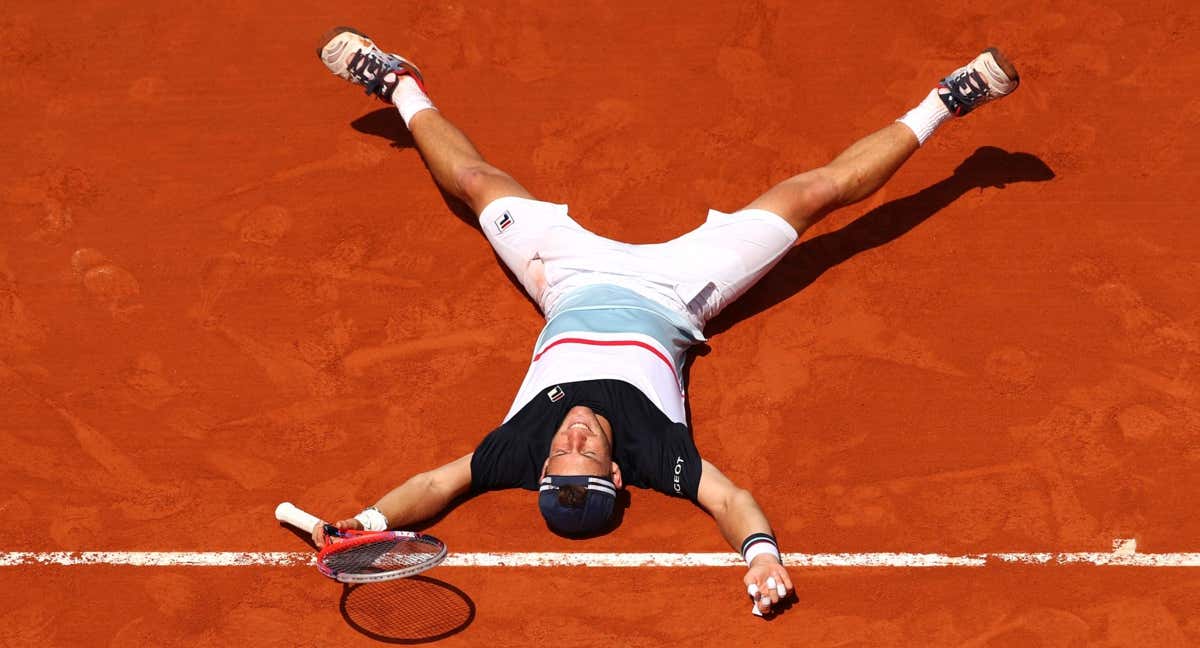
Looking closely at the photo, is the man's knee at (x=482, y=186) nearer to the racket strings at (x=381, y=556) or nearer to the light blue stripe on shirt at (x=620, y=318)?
the light blue stripe on shirt at (x=620, y=318)

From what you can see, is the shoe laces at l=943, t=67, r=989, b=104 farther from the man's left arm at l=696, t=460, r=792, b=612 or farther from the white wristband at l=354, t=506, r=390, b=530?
the white wristband at l=354, t=506, r=390, b=530

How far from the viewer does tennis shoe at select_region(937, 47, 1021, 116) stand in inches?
367

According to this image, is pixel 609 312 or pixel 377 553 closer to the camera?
pixel 377 553

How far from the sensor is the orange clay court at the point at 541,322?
7.99 metres

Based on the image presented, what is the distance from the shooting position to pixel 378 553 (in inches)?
300

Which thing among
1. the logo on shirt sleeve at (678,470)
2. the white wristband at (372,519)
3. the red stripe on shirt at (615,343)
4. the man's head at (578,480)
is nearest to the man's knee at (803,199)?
the red stripe on shirt at (615,343)

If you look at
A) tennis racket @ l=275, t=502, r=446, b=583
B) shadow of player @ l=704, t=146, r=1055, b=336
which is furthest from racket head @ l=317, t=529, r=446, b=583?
shadow of player @ l=704, t=146, r=1055, b=336

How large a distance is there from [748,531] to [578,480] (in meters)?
1.04

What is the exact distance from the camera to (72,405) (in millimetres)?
9016

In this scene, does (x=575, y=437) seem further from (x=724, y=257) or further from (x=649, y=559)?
(x=724, y=257)

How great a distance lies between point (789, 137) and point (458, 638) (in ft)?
15.2

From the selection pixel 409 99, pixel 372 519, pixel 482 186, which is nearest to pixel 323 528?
pixel 372 519

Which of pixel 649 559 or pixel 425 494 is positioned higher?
pixel 425 494

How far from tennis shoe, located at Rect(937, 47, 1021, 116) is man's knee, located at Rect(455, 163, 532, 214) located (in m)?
3.06
